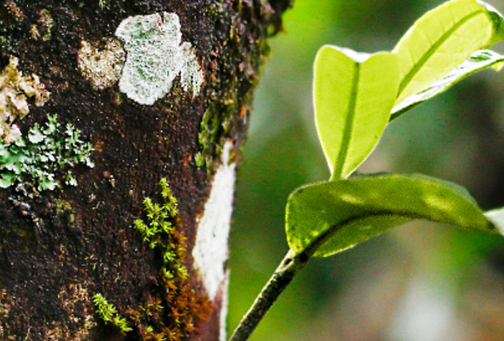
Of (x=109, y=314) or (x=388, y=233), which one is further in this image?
(x=388, y=233)

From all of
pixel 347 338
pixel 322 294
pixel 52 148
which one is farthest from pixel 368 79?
pixel 347 338

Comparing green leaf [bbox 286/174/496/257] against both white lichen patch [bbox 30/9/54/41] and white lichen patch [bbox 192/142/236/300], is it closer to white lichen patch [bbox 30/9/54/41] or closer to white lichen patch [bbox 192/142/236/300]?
white lichen patch [bbox 192/142/236/300]

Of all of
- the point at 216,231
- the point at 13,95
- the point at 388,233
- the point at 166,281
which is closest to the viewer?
the point at 13,95

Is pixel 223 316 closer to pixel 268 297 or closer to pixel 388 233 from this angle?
pixel 268 297

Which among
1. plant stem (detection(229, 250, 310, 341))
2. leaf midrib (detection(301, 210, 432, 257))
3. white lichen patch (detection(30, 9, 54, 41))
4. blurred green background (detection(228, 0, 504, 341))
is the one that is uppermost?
white lichen patch (detection(30, 9, 54, 41))

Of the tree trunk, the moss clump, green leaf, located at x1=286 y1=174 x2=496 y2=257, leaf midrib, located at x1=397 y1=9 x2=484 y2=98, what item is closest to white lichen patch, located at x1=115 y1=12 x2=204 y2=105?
the tree trunk

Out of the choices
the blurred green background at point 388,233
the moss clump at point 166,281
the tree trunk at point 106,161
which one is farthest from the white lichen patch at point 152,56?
the blurred green background at point 388,233

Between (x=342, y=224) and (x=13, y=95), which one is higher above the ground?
(x=13, y=95)

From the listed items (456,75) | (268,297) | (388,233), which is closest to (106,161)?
(268,297)
